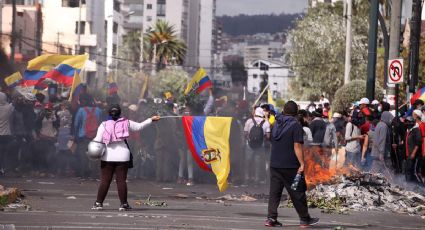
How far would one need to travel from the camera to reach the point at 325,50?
65562mm

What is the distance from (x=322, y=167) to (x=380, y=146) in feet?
4.69

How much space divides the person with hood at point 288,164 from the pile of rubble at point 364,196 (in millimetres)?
3373

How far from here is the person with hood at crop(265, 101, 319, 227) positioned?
15.2 meters

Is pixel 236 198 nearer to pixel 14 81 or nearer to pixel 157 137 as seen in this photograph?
pixel 157 137

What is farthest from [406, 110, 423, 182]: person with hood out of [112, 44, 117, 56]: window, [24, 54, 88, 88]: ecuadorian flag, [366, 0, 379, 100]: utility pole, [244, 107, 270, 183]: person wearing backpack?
[112, 44, 117, 56]: window

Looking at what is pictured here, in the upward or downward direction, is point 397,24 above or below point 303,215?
above

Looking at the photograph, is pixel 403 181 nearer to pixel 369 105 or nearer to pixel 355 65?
pixel 369 105

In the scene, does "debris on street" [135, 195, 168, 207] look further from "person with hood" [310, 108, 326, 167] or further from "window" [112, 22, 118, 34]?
"window" [112, 22, 118, 34]

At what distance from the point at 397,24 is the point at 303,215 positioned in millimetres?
14768

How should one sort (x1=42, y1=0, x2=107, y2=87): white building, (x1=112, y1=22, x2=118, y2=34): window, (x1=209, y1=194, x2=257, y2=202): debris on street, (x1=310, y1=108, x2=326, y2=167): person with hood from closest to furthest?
(x1=209, y1=194, x2=257, y2=202): debris on street → (x1=310, y1=108, x2=326, y2=167): person with hood → (x1=42, y1=0, x2=107, y2=87): white building → (x1=112, y1=22, x2=118, y2=34): window

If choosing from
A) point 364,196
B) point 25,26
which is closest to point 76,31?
point 25,26

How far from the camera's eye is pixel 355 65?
6475 centimetres

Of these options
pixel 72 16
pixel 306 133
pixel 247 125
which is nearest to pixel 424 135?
pixel 306 133

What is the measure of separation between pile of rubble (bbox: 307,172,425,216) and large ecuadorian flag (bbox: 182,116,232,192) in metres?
2.67
